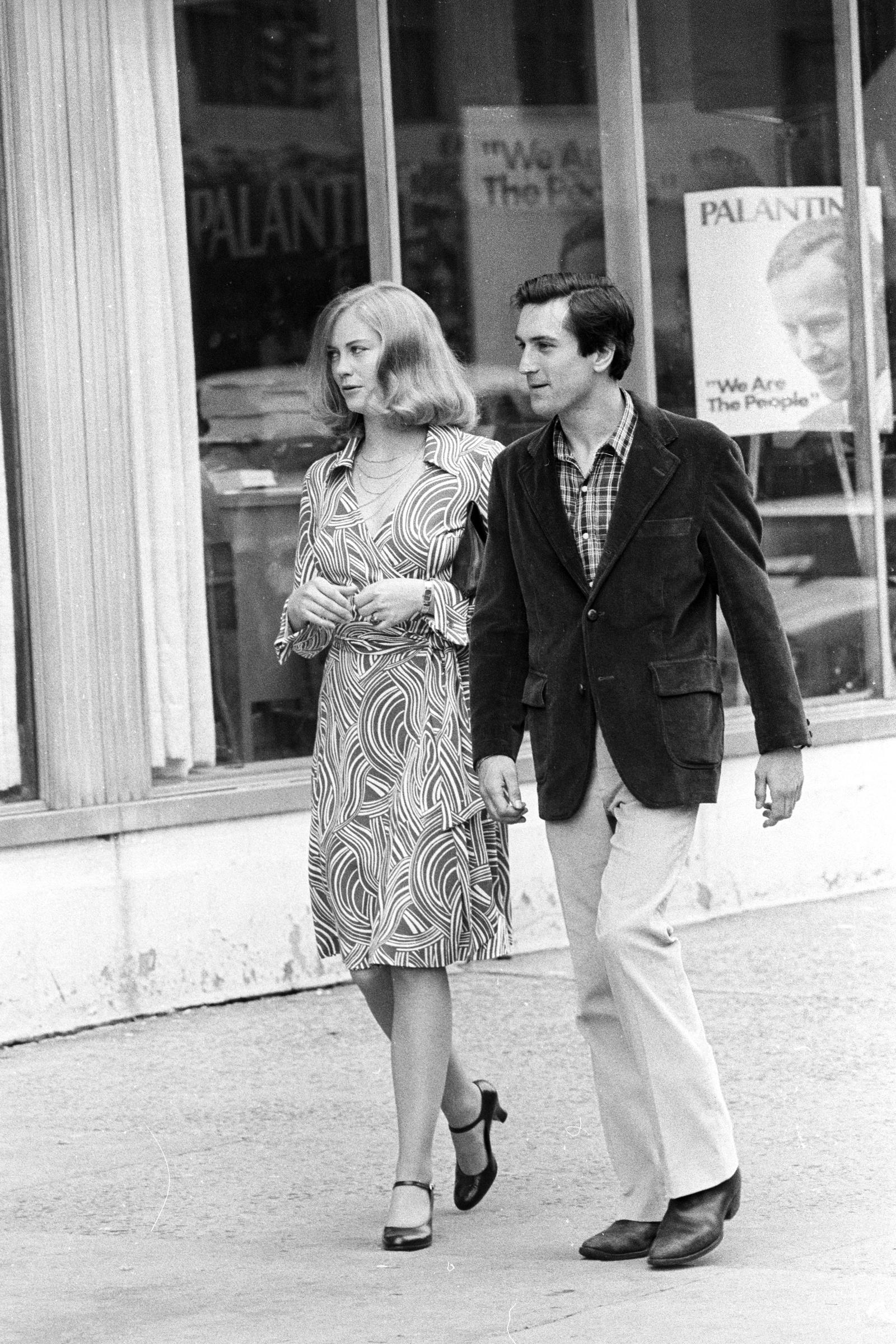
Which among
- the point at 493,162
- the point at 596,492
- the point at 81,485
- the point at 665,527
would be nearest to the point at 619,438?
the point at 596,492

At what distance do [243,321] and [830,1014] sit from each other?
9.94 ft

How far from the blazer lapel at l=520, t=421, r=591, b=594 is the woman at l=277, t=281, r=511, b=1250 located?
0.41 m

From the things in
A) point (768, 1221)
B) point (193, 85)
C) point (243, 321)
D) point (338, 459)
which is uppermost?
point (193, 85)

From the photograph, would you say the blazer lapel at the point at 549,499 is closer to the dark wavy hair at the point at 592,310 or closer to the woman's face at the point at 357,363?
the dark wavy hair at the point at 592,310

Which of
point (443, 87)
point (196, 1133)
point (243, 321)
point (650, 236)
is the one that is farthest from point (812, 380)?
point (196, 1133)

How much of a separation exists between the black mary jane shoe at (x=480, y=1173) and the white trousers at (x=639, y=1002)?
510 mm

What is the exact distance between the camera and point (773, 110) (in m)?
9.29

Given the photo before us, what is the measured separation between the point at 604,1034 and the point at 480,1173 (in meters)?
0.62

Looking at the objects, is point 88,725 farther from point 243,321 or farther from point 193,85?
point 193,85

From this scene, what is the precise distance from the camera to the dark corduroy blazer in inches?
179

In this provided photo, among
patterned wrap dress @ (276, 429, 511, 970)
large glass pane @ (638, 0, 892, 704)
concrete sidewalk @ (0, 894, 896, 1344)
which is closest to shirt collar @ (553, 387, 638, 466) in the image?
patterned wrap dress @ (276, 429, 511, 970)

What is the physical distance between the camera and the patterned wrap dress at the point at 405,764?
4977mm

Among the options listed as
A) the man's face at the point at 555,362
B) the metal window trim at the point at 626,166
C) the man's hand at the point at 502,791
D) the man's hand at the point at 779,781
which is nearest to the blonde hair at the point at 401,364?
the man's face at the point at 555,362

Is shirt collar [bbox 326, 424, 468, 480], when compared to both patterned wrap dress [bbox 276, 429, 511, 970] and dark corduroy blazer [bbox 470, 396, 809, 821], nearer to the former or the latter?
patterned wrap dress [bbox 276, 429, 511, 970]
